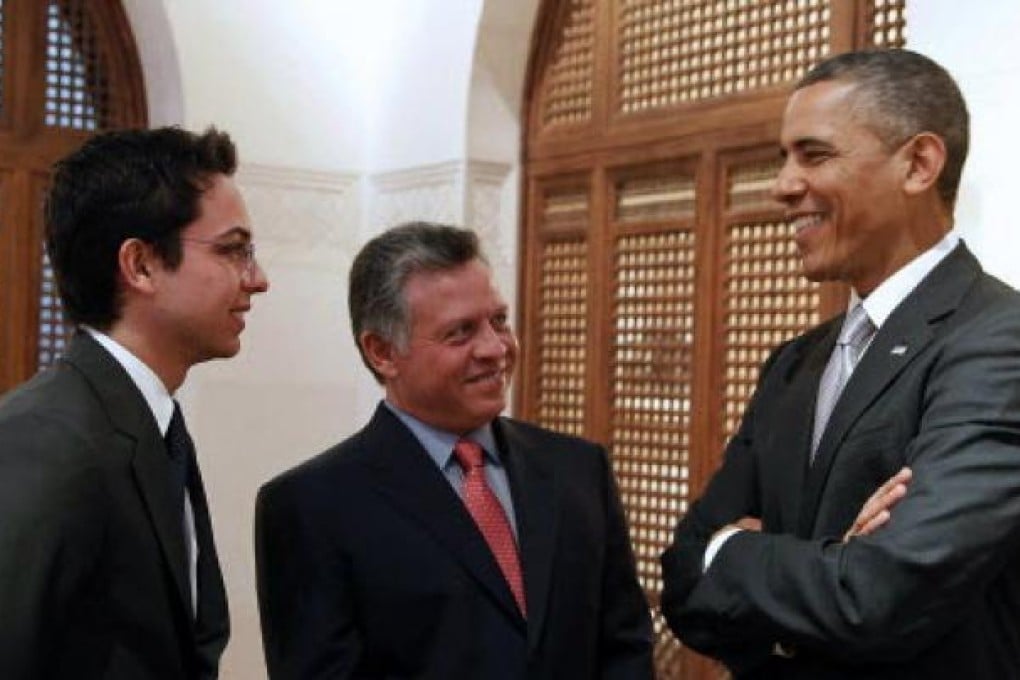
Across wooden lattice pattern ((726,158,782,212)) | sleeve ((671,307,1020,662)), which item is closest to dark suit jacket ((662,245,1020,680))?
sleeve ((671,307,1020,662))

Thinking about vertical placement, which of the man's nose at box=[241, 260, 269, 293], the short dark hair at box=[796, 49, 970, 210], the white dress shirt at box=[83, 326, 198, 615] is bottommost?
the white dress shirt at box=[83, 326, 198, 615]

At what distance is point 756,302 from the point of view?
13.3 ft

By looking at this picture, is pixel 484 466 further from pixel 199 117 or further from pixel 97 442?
pixel 199 117

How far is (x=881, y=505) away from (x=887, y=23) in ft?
6.57

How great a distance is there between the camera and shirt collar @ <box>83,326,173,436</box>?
2057 millimetres

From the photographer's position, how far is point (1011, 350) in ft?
6.52

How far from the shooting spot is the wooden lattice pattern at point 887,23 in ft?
11.9

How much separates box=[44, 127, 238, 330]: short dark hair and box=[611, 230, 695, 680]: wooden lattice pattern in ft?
7.79

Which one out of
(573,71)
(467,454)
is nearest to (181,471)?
(467,454)

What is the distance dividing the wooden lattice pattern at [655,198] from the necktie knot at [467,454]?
1.99 metres

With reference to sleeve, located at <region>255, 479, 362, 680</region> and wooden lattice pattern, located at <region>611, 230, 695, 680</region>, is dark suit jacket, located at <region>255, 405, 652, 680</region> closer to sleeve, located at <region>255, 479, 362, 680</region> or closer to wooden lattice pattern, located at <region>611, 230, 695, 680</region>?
sleeve, located at <region>255, 479, 362, 680</region>

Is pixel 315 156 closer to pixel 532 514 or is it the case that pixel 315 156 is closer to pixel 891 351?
pixel 532 514

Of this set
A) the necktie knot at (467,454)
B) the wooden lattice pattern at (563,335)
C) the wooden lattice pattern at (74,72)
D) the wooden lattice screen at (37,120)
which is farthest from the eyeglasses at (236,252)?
the wooden lattice pattern at (74,72)

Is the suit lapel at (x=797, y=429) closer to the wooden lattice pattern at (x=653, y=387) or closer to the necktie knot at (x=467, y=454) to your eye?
the necktie knot at (x=467, y=454)
